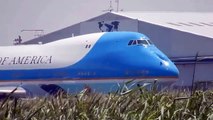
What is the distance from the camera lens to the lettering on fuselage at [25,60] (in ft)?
84.0

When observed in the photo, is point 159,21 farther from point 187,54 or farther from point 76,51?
point 76,51

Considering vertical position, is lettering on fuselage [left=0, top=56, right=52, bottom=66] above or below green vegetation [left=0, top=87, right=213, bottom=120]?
below

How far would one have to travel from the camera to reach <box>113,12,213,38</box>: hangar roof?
169 feet

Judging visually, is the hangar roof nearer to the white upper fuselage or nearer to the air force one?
the white upper fuselage

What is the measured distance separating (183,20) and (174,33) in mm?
8913

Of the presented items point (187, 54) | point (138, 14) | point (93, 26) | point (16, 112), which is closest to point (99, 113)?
point (16, 112)

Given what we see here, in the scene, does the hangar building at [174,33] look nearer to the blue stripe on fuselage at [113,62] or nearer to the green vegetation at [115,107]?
the blue stripe on fuselage at [113,62]

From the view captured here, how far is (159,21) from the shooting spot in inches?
2103

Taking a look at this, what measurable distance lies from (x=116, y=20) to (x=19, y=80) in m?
26.9

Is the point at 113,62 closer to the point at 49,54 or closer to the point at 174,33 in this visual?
the point at 49,54

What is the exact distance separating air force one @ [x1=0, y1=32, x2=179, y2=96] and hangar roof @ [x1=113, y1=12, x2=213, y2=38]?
2553cm

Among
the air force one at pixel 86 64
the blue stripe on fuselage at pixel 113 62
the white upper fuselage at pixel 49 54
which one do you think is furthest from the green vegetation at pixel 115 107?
the white upper fuselage at pixel 49 54

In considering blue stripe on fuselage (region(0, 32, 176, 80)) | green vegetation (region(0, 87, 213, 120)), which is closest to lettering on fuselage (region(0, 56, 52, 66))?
blue stripe on fuselage (region(0, 32, 176, 80))

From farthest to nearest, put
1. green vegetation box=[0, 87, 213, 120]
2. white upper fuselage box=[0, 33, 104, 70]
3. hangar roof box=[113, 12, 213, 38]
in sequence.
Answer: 1. hangar roof box=[113, 12, 213, 38]
2. white upper fuselage box=[0, 33, 104, 70]
3. green vegetation box=[0, 87, 213, 120]
